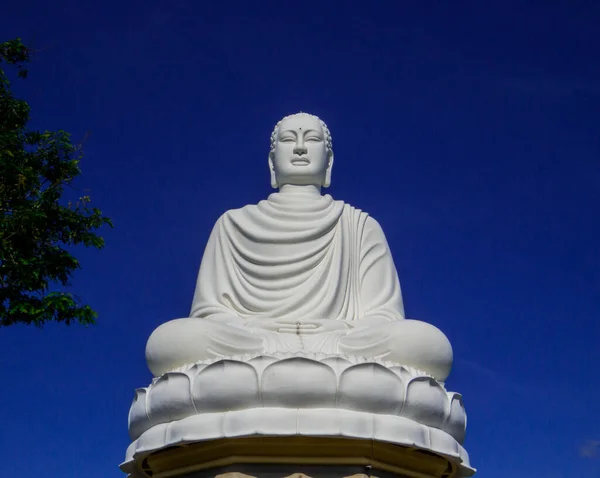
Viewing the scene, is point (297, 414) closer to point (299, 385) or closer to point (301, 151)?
point (299, 385)

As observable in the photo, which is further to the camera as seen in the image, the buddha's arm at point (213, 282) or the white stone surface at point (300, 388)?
the buddha's arm at point (213, 282)

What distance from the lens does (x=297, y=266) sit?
601cm

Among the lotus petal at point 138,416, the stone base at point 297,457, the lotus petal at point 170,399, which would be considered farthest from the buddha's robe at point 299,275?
the stone base at point 297,457

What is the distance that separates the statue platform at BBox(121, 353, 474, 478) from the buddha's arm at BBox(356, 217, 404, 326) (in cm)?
134

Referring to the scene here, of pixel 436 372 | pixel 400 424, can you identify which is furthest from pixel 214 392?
pixel 436 372

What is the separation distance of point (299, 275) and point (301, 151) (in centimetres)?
117

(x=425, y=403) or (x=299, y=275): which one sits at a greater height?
(x=299, y=275)

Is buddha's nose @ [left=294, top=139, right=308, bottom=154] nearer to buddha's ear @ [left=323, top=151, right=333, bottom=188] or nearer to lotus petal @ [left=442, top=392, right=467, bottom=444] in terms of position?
buddha's ear @ [left=323, top=151, right=333, bottom=188]

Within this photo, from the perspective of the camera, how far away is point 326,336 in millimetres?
5102

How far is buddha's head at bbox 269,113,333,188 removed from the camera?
263 inches

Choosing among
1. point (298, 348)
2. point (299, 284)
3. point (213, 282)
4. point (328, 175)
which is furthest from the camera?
point (328, 175)

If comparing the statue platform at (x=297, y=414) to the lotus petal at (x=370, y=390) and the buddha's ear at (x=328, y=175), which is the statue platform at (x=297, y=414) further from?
the buddha's ear at (x=328, y=175)

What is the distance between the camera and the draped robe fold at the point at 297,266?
5.86 m

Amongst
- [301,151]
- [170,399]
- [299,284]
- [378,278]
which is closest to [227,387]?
[170,399]
